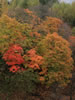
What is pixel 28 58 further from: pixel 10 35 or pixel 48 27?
pixel 48 27

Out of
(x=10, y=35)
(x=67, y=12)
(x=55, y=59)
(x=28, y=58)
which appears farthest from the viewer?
(x=67, y=12)

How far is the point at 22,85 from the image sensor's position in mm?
12508

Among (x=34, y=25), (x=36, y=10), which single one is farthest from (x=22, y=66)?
(x=36, y=10)

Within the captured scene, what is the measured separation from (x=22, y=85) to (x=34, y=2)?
815 inches

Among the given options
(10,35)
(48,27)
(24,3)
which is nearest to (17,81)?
(10,35)

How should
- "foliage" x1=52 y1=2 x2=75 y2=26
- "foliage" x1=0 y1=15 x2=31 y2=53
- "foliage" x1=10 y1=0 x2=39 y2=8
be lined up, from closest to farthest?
"foliage" x1=0 y1=15 x2=31 y2=53 → "foliage" x1=52 y1=2 x2=75 y2=26 → "foliage" x1=10 y1=0 x2=39 y2=8

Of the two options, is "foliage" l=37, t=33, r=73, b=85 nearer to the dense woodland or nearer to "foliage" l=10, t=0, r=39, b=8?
the dense woodland

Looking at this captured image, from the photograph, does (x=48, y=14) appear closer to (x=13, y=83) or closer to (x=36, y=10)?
(x=36, y=10)

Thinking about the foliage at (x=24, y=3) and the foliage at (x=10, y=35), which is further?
the foliage at (x=24, y=3)

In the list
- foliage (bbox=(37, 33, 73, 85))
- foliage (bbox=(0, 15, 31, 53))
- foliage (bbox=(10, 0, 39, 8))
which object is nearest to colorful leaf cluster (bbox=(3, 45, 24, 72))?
foliage (bbox=(0, 15, 31, 53))

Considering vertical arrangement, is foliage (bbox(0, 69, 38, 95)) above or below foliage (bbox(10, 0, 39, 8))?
below

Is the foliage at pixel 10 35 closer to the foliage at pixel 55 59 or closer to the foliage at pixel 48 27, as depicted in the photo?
the foliage at pixel 55 59

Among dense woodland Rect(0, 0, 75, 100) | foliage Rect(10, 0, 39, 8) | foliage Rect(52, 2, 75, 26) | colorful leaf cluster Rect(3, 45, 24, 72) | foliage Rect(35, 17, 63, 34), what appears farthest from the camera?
foliage Rect(10, 0, 39, 8)

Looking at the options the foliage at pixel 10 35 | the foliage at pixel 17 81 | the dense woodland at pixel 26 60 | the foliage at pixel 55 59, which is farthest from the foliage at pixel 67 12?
the foliage at pixel 17 81
